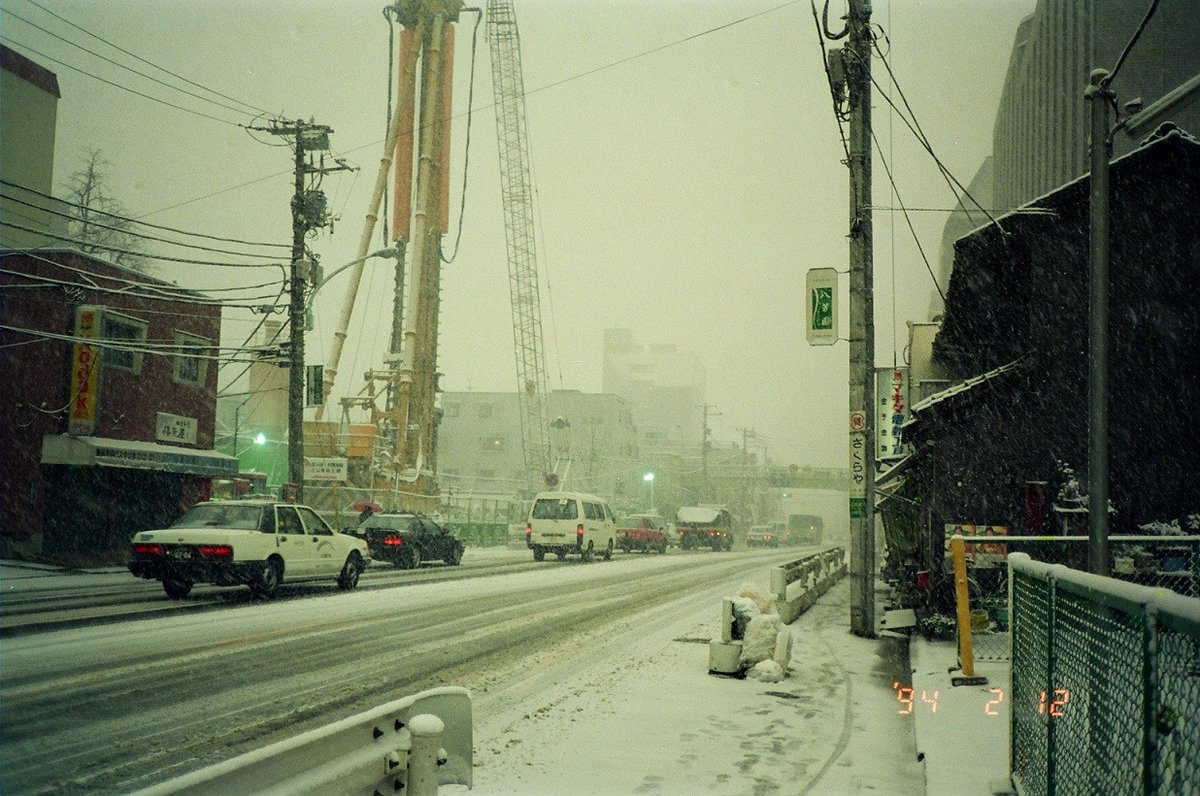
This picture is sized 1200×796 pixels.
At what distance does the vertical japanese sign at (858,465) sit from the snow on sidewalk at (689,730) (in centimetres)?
258

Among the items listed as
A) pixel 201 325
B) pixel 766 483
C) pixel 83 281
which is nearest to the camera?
pixel 83 281

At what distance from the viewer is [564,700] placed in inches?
375

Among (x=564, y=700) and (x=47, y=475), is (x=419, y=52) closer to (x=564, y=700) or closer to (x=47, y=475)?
(x=47, y=475)

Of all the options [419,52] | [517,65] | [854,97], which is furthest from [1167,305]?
[517,65]

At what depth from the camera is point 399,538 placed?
28203 mm

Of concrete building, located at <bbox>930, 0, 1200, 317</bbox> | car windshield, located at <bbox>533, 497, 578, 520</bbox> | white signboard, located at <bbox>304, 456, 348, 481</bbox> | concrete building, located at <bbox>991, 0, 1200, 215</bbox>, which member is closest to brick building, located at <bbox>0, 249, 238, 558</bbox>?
white signboard, located at <bbox>304, 456, 348, 481</bbox>

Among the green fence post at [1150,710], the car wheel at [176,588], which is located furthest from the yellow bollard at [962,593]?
the car wheel at [176,588]

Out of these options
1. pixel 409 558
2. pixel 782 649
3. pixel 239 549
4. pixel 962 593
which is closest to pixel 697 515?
pixel 409 558

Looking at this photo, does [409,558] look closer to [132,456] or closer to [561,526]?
[561,526]

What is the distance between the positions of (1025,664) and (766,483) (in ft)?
296

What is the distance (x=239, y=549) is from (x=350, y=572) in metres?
4.14

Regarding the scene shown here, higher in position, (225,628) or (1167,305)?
(1167,305)

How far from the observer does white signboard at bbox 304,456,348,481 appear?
36094 millimetres

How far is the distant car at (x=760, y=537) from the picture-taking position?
74.6 metres
